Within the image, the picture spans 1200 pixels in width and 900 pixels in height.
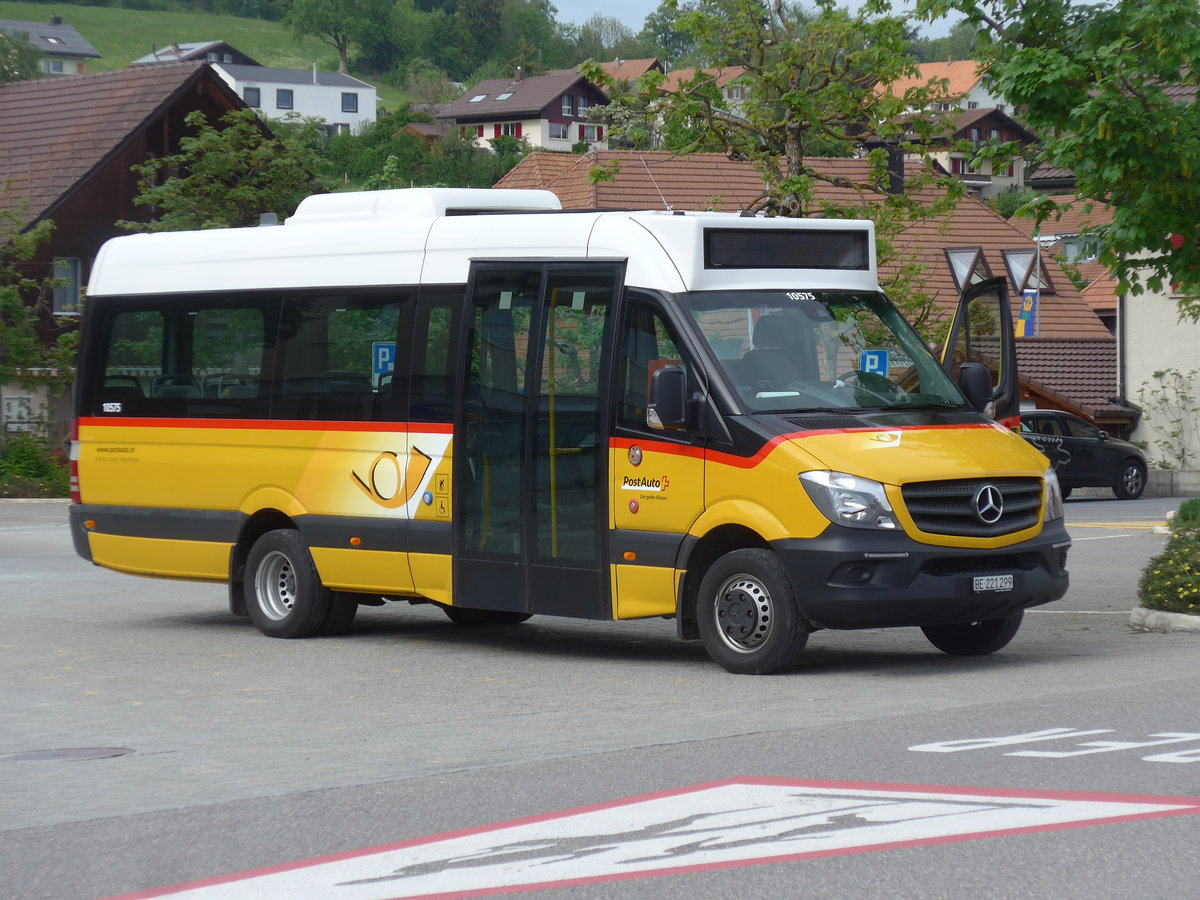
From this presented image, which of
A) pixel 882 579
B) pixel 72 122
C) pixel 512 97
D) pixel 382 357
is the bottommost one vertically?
pixel 882 579

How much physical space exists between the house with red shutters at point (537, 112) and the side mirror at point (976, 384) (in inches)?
5133

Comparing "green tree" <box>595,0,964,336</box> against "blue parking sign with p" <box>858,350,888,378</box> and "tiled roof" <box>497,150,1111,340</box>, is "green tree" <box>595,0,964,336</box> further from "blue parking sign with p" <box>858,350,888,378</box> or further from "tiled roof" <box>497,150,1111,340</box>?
"tiled roof" <box>497,150,1111,340</box>

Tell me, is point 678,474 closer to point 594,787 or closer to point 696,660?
point 696,660

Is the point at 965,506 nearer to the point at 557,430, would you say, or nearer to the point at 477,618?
the point at 557,430

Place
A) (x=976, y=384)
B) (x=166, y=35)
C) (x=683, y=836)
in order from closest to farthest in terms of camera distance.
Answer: (x=683, y=836) < (x=976, y=384) < (x=166, y=35)

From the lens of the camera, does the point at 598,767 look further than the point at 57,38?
No

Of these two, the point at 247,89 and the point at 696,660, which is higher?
the point at 247,89

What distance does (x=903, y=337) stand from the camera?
475 inches

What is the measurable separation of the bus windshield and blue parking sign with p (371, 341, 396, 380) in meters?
2.53

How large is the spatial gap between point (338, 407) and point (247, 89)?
464 feet

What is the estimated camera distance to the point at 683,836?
6.63 meters

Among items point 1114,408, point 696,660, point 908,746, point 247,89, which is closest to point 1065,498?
point 1114,408

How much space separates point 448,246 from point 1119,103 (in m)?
5.20

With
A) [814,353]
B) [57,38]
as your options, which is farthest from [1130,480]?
[57,38]
